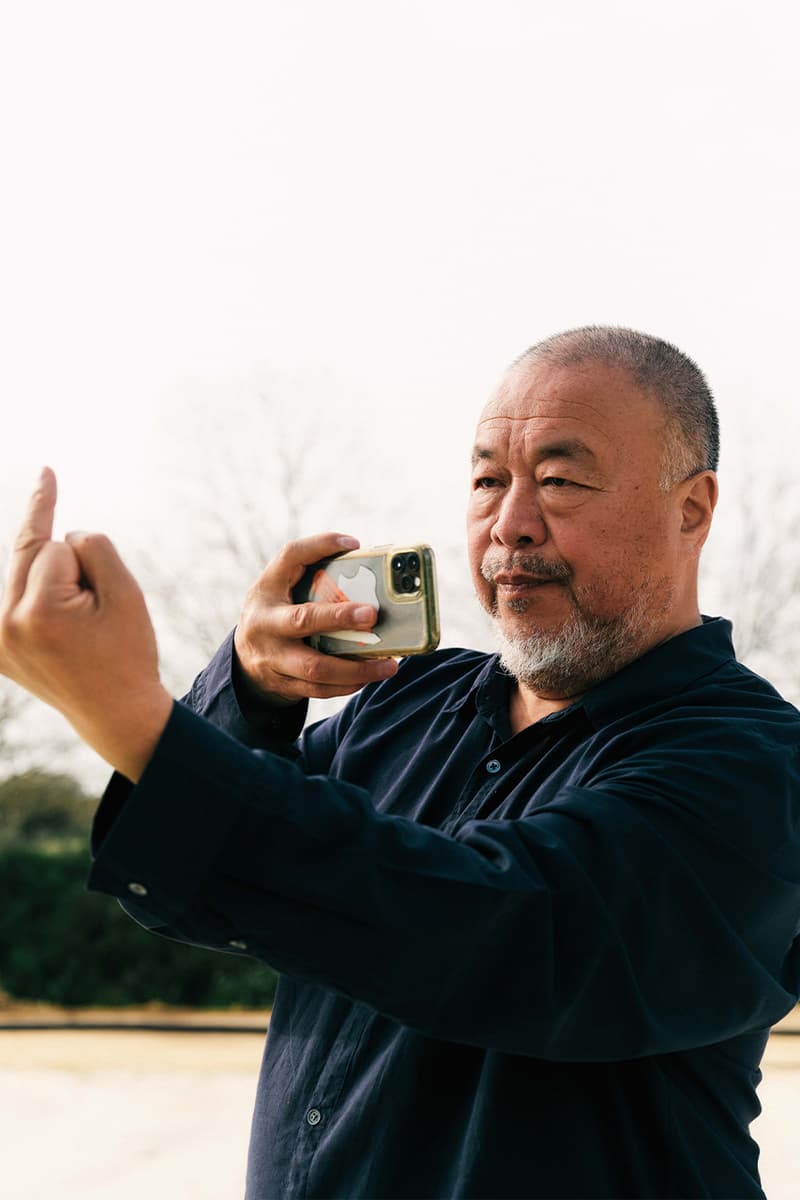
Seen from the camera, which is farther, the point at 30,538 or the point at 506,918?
the point at 506,918

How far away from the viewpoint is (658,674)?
81.5 inches

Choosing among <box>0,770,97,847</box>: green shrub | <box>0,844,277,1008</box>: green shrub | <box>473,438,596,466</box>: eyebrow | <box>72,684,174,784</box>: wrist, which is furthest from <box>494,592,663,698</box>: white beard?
<box>0,770,97,847</box>: green shrub

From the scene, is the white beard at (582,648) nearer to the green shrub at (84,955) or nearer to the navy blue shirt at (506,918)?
the navy blue shirt at (506,918)

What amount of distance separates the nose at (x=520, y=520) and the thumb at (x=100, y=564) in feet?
2.94

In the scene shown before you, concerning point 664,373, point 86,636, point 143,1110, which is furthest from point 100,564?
point 143,1110

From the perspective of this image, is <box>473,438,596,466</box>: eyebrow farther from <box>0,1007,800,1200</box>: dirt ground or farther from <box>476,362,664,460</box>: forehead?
<box>0,1007,800,1200</box>: dirt ground

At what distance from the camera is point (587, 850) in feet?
5.19

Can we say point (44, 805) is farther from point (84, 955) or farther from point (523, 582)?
point (523, 582)

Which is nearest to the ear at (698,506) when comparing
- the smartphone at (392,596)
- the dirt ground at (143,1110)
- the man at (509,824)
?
the man at (509,824)

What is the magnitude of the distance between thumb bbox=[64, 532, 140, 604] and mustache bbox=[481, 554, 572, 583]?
0.90 meters

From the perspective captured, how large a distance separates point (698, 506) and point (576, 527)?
301 millimetres

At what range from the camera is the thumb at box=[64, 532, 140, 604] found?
4.42ft

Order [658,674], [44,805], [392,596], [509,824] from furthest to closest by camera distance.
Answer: [44,805]
[658,674]
[392,596]
[509,824]

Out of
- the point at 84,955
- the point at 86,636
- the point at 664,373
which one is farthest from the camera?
the point at 84,955
